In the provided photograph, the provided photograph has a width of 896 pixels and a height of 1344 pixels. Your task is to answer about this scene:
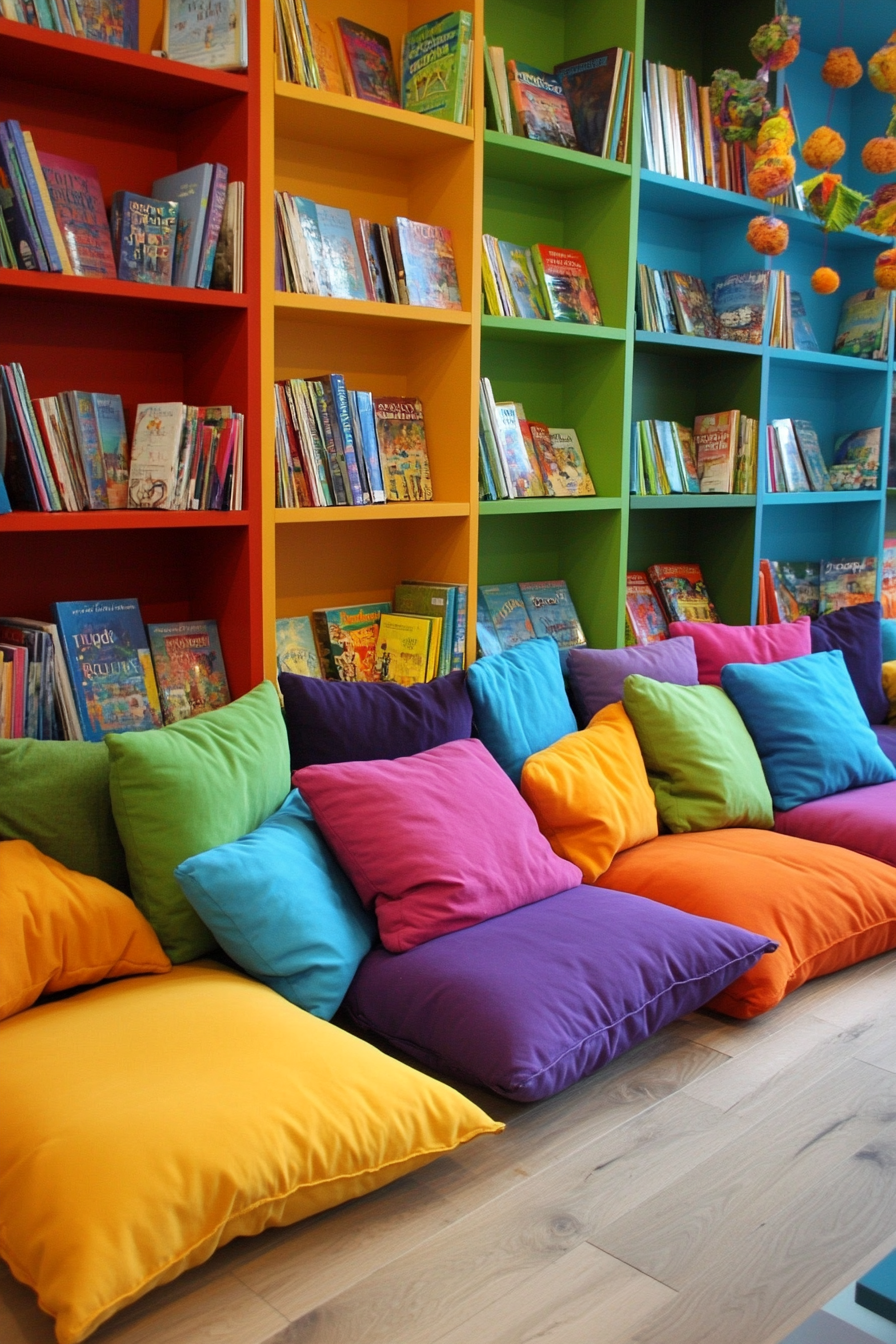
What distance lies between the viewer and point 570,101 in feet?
10.9

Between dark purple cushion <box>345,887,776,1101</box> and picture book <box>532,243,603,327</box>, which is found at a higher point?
picture book <box>532,243,603,327</box>

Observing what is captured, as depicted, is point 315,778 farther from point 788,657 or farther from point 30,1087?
point 788,657

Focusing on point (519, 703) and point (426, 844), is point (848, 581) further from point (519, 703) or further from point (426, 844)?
point (426, 844)

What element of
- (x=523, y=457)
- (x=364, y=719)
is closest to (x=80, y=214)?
(x=364, y=719)

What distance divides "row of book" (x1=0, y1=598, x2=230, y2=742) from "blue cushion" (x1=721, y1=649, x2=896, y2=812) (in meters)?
1.45

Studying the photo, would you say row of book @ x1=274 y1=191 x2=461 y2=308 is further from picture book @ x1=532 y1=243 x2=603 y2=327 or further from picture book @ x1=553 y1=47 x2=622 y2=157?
picture book @ x1=553 y1=47 x2=622 y2=157

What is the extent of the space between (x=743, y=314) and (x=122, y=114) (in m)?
2.09

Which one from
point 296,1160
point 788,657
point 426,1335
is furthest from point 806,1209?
point 788,657

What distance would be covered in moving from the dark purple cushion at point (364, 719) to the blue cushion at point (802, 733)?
88 cm

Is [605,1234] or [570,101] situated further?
[570,101]

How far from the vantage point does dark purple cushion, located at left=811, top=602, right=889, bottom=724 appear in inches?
148

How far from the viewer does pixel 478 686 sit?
2871 mm

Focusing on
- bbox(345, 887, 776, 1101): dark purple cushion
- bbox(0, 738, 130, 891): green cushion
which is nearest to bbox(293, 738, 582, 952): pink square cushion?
bbox(345, 887, 776, 1101): dark purple cushion

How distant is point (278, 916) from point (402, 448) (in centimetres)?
138
